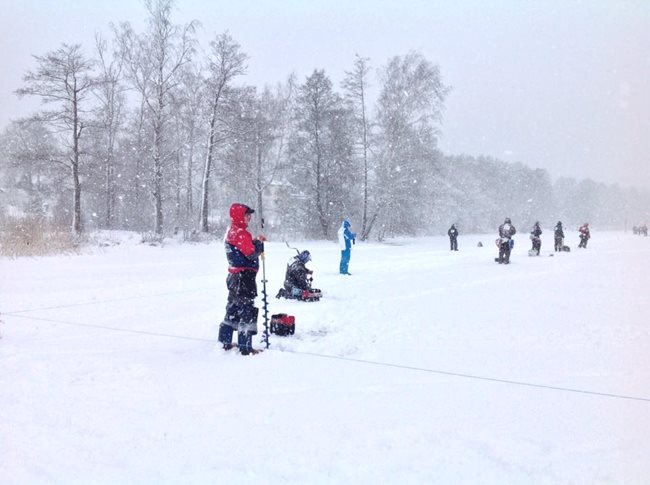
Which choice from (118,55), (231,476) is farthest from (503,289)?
(118,55)

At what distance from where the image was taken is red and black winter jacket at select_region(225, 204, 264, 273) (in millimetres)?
5680

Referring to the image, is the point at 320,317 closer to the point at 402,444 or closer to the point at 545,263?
the point at 402,444

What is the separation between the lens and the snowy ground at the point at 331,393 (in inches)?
123

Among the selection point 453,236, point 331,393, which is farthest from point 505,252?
point 331,393

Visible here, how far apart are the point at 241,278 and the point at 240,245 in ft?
1.51

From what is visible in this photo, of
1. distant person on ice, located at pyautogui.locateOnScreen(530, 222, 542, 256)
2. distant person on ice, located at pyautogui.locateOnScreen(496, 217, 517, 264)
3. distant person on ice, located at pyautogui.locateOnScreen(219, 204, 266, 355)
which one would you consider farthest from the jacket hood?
distant person on ice, located at pyautogui.locateOnScreen(530, 222, 542, 256)

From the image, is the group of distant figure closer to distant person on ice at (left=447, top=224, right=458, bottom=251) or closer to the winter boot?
→ distant person on ice at (left=447, top=224, right=458, bottom=251)

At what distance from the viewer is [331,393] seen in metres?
4.46

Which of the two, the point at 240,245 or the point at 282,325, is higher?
the point at 240,245

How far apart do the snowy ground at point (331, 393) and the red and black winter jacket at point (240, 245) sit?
3.84 ft

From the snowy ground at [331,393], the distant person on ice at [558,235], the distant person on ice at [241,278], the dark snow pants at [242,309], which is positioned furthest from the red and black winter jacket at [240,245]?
the distant person on ice at [558,235]

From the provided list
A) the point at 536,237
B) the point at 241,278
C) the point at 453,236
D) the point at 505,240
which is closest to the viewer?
the point at 241,278

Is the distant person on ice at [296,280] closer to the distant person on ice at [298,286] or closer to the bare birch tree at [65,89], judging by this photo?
the distant person on ice at [298,286]

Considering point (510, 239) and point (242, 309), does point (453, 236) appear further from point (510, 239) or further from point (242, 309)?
point (242, 309)
